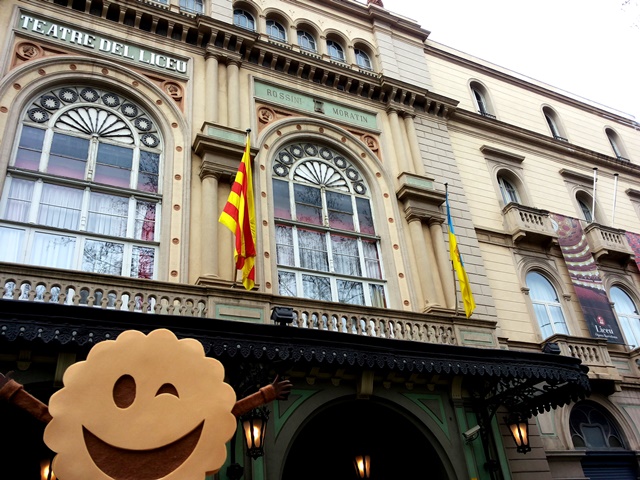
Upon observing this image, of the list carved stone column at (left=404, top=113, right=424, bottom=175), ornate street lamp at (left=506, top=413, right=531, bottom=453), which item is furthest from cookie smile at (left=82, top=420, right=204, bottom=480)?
carved stone column at (left=404, top=113, right=424, bottom=175)

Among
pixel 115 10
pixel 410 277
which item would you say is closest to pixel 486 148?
pixel 410 277

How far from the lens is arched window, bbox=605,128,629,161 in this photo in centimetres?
2500

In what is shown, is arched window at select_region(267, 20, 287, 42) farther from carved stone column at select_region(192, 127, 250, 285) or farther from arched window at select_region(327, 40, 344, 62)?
carved stone column at select_region(192, 127, 250, 285)

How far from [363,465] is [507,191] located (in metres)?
11.7

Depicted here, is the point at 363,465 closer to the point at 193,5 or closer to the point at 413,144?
the point at 413,144

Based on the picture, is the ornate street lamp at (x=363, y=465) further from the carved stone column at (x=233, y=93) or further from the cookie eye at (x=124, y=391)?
the cookie eye at (x=124, y=391)

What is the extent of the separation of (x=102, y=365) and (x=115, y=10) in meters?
13.0

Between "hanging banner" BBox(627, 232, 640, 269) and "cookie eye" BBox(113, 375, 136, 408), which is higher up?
"hanging banner" BBox(627, 232, 640, 269)

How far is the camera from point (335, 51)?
63.0ft

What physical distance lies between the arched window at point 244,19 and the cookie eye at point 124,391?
49.1 feet

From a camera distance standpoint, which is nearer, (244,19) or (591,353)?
(591,353)

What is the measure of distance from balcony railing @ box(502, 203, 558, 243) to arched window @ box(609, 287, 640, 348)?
331cm

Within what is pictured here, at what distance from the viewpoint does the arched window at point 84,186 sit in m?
11.5

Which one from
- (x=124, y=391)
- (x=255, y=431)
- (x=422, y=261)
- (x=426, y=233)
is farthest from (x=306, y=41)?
(x=124, y=391)
